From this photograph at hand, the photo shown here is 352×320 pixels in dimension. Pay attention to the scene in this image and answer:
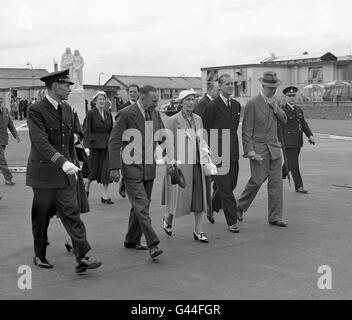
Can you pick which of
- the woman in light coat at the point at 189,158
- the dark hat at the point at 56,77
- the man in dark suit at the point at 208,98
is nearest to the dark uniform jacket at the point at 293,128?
the man in dark suit at the point at 208,98

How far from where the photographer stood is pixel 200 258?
21.5 feet

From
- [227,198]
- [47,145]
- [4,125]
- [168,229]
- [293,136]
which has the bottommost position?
[168,229]

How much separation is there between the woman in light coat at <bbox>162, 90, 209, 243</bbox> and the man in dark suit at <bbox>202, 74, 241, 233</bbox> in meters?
0.51

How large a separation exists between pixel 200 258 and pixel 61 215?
1.58 metres

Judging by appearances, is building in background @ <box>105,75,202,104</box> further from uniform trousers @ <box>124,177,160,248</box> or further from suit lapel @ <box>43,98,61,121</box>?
suit lapel @ <box>43,98,61,121</box>

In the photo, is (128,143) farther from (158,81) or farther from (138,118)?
(158,81)

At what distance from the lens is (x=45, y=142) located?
586 centimetres

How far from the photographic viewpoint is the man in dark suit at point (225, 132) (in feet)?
25.9

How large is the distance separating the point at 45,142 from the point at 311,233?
3667mm

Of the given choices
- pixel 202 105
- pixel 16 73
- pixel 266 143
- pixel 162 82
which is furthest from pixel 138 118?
pixel 16 73

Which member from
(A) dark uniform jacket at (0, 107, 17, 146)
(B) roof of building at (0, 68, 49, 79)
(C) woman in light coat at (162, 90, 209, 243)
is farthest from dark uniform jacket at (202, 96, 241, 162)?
(B) roof of building at (0, 68, 49, 79)

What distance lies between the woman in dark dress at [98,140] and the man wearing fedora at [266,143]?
2.89 m
